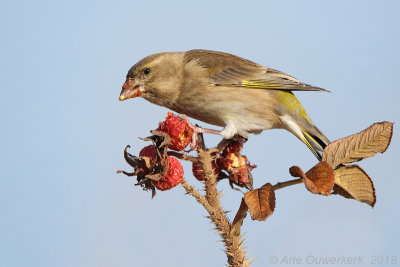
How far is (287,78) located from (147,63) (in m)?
1.53

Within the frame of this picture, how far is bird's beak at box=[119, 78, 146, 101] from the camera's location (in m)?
4.55

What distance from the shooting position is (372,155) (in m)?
2.30

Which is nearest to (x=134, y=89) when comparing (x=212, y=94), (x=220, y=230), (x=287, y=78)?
(x=212, y=94)

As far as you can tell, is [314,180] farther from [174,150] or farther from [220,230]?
[174,150]

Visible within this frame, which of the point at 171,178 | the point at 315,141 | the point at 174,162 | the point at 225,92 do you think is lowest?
the point at 171,178

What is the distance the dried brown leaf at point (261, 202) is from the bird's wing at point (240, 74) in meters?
2.59

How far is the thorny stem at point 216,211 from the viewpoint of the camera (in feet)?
7.59

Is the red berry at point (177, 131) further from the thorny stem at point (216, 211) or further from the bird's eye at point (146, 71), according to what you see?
the bird's eye at point (146, 71)

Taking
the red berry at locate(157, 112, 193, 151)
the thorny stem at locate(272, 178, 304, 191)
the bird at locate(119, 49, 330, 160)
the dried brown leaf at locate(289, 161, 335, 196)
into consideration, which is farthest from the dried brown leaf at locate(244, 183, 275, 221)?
the bird at locate(119, 49, 330, 160)

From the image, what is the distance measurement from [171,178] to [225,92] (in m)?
2.30

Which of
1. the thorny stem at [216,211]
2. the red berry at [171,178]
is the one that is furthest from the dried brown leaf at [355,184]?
the red berry at [171,178]

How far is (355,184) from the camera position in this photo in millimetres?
2221

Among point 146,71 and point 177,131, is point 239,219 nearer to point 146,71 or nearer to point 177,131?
point 177,131

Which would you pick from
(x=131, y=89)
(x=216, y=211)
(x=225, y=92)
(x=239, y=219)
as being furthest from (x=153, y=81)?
(x=239, y=219)
